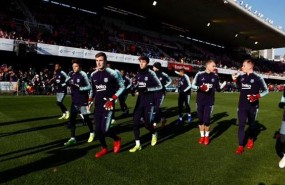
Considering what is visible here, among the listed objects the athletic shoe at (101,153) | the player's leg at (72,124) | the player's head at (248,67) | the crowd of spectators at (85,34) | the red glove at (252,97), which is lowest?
the athletic shoe at (101,153)

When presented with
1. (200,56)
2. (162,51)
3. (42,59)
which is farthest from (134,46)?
(200,56)

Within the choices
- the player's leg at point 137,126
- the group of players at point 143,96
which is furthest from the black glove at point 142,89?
the player's leg at point 137,126

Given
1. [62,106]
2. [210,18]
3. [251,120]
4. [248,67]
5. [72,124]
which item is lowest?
[72,124]

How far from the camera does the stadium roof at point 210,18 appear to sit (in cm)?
4150

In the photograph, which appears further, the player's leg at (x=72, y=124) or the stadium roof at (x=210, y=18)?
the stadium roof at (x=210, y=18)

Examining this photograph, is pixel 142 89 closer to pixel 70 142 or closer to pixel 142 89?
pixel 142 89

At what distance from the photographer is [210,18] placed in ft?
157

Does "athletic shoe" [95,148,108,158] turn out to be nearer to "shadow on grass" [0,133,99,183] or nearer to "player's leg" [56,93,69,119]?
"shadow on grass" [0,133,99,183]

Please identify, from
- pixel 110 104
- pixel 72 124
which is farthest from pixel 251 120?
pixel 72 124

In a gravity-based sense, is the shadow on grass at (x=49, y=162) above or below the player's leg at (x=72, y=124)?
below

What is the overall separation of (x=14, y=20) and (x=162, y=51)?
2215 centimetres

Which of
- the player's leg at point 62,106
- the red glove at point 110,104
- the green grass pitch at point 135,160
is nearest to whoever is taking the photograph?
the green grass pitch at point 135,160

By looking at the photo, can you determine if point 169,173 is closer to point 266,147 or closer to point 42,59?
point 266,147

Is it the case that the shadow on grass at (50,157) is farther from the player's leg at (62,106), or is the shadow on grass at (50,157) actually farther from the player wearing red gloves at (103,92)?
the player's leg at (62,106)
